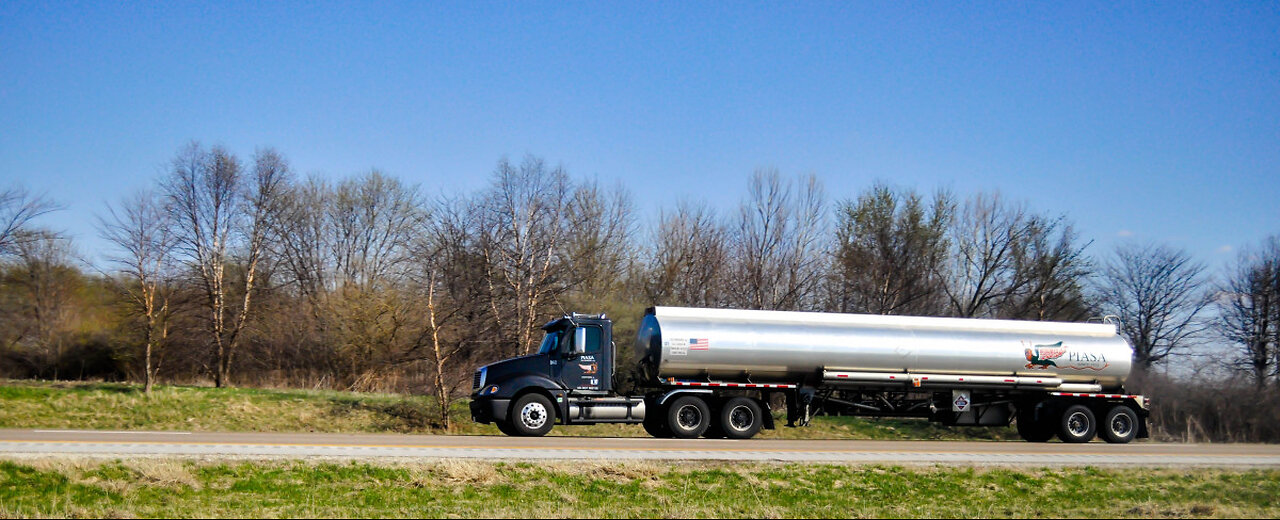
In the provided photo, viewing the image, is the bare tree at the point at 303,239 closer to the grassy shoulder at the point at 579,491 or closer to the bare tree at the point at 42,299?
the bare tree at the point at 42,299

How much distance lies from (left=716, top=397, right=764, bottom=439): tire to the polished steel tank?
57 centimetres

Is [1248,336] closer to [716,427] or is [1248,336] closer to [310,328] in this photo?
[716,427]

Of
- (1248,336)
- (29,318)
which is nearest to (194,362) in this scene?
(29,318)

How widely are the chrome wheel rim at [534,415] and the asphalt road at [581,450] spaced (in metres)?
1.46

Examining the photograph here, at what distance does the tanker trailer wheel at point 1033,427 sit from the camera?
25484 millimetres

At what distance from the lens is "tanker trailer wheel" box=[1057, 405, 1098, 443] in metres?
25.2

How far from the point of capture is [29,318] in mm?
44438

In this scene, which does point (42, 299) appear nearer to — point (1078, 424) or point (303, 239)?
point (303, 239)

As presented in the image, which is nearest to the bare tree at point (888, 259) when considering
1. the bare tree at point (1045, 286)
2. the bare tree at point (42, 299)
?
the bare tree at point (1045, 286)

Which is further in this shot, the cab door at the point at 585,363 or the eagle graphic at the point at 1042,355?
the eagle graphic at the point at 1042,355

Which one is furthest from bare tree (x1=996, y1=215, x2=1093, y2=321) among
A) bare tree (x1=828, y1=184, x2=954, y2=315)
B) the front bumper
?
the front bumper

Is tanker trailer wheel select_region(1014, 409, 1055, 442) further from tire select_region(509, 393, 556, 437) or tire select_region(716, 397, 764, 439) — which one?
tire select_region(509, 393, 556, 437)

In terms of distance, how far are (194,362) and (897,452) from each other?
105ft

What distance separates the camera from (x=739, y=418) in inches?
938
